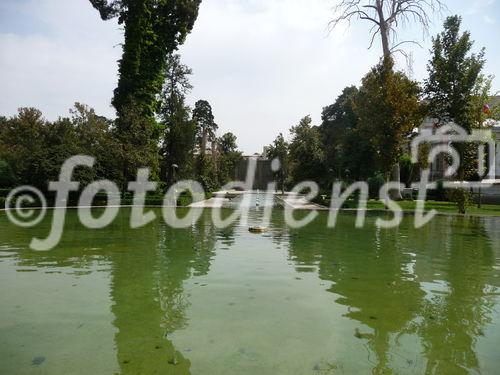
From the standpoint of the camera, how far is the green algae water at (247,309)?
4352mm

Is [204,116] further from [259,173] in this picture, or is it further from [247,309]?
[247,309]

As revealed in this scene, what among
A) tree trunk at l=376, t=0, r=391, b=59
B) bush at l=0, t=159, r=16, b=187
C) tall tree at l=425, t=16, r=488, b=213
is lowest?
bush at l=0, t=159, r=16, b=187

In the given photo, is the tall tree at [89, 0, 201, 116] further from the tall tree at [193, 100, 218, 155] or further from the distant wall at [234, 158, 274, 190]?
the distant wall at [234, 158, 274, 190]

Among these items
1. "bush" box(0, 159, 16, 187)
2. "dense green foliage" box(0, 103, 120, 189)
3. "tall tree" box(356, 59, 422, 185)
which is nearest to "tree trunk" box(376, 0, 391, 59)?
"tall tree" box(356, 59, 422, 185)

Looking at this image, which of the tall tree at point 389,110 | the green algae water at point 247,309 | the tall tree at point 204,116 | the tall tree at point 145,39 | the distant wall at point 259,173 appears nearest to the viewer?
the green algae water at point 247,309

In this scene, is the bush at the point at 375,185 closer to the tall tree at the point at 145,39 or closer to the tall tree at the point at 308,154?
the tall tree at the point at 308,154

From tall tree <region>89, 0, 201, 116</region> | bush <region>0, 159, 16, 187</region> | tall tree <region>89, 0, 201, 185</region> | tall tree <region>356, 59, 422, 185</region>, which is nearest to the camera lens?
tall tree <region>356, 59, 422, 185</region>

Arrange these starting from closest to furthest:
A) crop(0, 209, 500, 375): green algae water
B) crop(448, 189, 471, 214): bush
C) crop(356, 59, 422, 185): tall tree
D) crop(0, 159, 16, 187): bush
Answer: crop(0, 209, 500, 375): green algae water, crop(448, 189, 471, 214): bush, crop(356, 59, 422, 185): tall tree, crop(0, 159, 16, 187): bush

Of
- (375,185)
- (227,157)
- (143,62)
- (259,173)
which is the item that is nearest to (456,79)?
(375,185)

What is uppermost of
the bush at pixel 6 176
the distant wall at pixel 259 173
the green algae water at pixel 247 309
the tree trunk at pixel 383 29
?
the tree trunk at pixel 383 29

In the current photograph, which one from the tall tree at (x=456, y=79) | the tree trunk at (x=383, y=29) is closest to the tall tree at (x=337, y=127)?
the tree trunk at (x=383, y=29)

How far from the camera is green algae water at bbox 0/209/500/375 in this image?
4352 mm

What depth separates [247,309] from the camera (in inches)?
240

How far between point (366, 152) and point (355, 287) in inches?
1193
